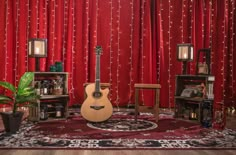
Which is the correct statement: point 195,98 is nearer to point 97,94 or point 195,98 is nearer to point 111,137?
point 97,94

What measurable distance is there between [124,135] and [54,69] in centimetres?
152

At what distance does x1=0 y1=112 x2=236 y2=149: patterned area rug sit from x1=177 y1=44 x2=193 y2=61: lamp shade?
3.60 ft

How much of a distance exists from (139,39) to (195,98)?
174cm

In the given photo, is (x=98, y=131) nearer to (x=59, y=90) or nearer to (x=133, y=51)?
(x=59, y=90)

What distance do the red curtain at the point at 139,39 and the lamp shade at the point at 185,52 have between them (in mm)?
853

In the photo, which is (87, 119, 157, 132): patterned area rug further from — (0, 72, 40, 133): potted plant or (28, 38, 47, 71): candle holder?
(28, 38, 47, 71): candle holder

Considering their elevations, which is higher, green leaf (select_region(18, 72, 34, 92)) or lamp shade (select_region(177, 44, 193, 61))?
lamp shade (select_region(177, 44, 193, 61))

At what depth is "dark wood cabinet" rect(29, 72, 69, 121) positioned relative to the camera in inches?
158

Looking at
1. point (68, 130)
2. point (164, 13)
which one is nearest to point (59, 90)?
point (68, 130)

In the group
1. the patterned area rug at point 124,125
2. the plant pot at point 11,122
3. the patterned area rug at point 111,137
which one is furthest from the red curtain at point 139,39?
the plant pot at point 11,122

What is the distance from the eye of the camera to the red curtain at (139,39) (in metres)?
5.26

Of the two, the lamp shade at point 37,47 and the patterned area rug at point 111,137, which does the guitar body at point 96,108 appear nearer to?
the patterned area rug at point 111,137

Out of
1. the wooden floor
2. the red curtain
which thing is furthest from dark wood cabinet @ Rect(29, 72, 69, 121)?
the wooden floor

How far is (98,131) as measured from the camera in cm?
350
